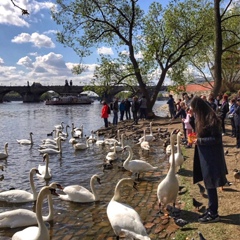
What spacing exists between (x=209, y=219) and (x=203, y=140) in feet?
4.56

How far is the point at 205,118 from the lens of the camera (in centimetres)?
589

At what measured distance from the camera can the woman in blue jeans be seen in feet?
19.3

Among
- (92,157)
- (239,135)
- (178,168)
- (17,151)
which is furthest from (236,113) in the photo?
(17,151)

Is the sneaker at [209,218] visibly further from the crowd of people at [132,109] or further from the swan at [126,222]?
the crowd of people at [132,109]

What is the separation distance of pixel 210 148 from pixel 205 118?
0.52m

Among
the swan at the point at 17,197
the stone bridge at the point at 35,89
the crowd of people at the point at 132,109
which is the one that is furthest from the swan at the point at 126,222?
the stone bridge at the point at 35,89

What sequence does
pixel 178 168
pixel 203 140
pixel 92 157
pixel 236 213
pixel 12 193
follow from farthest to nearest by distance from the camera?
pixel 92 157, pixel 178 168, pixel 12 193, pixel 236 213, pixel 203 140

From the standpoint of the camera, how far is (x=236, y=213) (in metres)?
6.38

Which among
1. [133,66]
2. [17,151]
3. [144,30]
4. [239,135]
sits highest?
[144,30]

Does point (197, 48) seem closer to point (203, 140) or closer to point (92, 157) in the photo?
point (92, 157)

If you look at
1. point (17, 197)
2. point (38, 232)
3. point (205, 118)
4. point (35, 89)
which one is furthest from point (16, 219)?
point (35, 89)

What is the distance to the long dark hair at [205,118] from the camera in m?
5.86

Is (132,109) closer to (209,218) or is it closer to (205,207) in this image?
(205,207)

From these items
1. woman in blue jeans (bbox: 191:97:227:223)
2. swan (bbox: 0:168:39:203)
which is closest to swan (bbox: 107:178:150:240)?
woman in blue jeans (bbox: 191:97:227:223)
